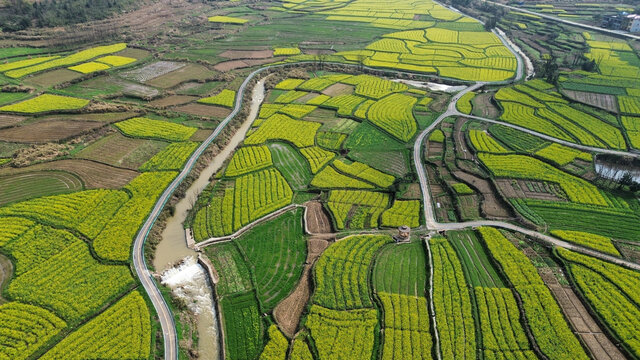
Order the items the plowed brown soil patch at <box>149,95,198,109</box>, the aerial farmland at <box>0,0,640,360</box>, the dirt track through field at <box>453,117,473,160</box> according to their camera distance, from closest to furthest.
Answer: the aerial farmland at <box>0,0,640,360</box>
the dirt track through field at <box>453,117,473,160</box>
the plowed brown soil patch at <box>149,95,198,109</box>

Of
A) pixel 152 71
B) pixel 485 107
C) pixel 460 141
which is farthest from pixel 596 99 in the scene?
pixel 152 71

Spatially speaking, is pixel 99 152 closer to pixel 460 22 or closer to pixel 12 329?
pixel 12 329

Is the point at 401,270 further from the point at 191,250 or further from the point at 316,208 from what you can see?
the point at 191,250

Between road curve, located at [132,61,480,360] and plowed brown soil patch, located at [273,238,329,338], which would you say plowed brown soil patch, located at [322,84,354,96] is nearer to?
road curve, located at [132,61,480,360]

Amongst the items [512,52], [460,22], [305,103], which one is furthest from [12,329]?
[460,22]

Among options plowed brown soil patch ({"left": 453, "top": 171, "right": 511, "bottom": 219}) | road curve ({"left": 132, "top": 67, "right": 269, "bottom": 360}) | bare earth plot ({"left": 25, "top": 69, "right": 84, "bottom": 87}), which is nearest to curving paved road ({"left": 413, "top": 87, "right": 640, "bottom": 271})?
plowed brown soil patch ({"left": 453, "top": 171, "right": 511, "bottom": 219})
